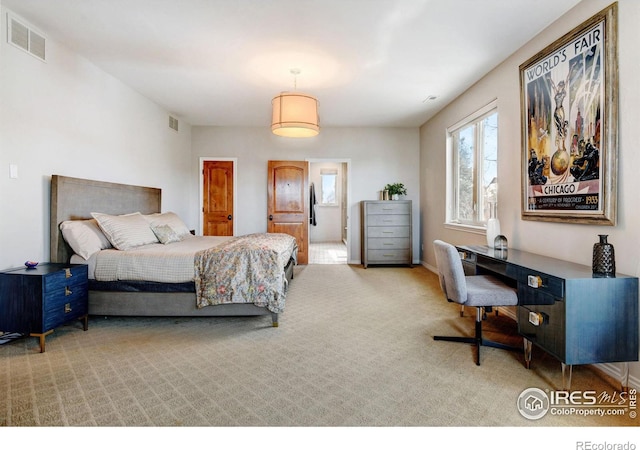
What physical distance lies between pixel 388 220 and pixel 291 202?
6.31ft

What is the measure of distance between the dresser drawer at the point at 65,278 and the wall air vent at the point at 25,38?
195 centimetres

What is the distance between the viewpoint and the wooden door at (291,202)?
6457 millimetres

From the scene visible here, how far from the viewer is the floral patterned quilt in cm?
297

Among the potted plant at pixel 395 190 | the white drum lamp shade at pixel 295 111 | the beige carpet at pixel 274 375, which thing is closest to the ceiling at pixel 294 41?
the white drum lamp shade at pixel 295 111

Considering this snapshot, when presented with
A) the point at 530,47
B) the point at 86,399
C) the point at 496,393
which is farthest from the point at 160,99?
the point at 496,393

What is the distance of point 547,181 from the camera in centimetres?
279

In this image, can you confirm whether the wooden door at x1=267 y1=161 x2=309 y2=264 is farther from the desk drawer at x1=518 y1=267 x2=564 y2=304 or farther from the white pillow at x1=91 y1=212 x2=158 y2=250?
the desk drawer at x1=518 y1=267 x2=564 y2=304

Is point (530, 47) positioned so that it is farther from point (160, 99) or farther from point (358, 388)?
point (160, 99)

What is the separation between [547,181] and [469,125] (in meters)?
1.96

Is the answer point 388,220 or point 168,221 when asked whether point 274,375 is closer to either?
point 168,221

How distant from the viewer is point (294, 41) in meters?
3.11

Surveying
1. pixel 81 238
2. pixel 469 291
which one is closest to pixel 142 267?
pixel 81 238

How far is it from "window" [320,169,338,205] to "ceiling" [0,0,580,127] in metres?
5.39

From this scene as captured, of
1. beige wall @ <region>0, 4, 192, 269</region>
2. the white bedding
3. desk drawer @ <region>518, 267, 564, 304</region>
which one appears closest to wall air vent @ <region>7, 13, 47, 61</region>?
beige wall @ <region>0, 4, 192, 269</region>
